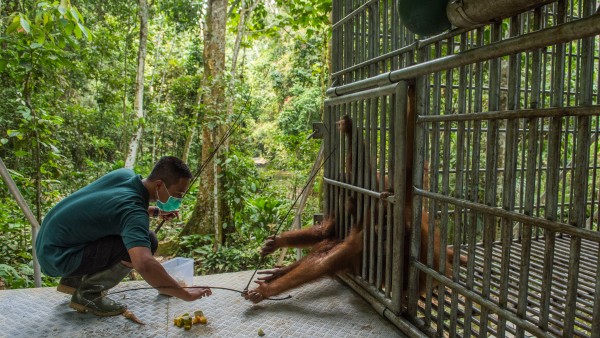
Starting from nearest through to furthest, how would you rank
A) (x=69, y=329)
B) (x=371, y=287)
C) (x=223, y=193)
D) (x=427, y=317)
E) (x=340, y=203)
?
(x=427, y=317)
(x=69, y=329)
(x=371, y=287)
(x=340, y=203)
(x=223, y=193)

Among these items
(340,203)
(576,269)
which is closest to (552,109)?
(576,269)

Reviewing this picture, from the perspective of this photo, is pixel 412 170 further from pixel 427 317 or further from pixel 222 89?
pixel 222 89

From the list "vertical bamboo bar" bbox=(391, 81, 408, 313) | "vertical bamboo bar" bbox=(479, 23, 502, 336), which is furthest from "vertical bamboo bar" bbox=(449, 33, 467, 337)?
"vertical bamboo bar" bbox=(391, 81, 408, 313)

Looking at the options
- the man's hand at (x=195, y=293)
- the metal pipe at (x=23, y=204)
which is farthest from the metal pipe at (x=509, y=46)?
the metal pipe at (x=23, y=204)

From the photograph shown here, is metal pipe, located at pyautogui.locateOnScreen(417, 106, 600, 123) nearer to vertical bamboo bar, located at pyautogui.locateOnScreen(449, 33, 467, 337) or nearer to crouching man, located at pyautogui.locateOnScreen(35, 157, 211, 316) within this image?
vertical bamboo bar, located at pyautogui.locateOnScreen(449, 33, 467, 337)

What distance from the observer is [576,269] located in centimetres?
140

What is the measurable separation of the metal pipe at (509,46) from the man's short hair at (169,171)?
140 centimetres

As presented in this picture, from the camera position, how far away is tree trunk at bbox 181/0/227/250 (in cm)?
604

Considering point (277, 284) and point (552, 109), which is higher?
point (552, 109)

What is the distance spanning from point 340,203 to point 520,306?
1727 millimetres

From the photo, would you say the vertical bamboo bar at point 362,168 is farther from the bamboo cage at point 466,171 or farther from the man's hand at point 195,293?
the man's hand at point 195,293

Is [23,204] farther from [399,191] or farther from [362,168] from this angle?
[399,191]

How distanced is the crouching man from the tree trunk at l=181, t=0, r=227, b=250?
325cm

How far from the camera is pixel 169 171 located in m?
2.66
